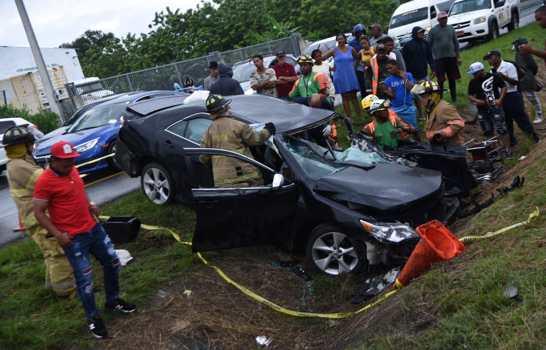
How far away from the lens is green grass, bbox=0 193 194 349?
526 centimetres

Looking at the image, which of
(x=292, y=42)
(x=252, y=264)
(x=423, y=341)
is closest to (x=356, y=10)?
(x=292, y=42)

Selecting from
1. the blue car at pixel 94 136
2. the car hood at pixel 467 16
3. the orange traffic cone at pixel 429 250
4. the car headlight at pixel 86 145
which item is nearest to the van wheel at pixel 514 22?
the car hood at pixel 467 16

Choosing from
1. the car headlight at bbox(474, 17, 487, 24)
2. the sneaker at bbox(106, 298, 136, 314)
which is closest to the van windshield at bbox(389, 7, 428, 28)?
the car headlight at bbox(474, 17, 487, 24)

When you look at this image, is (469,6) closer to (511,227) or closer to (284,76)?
(284,76)

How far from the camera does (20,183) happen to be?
5.67 m

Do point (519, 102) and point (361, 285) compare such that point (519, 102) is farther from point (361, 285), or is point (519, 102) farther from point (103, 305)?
point (103, 305)

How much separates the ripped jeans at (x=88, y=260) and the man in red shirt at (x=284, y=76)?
652cm

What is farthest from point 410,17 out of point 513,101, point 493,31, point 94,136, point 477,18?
point 94,136

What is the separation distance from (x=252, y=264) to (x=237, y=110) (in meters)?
2.32

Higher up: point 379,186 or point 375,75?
point 375,75

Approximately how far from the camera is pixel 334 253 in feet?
18.8

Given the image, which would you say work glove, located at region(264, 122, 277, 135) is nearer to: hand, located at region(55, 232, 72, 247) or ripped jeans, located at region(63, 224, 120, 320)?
ripped jeans, located at region(63, 224, 120, 320)

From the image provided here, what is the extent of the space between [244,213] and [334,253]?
1072 millimetres

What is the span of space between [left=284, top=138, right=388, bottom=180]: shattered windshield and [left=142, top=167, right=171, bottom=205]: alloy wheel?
8.09 ft
